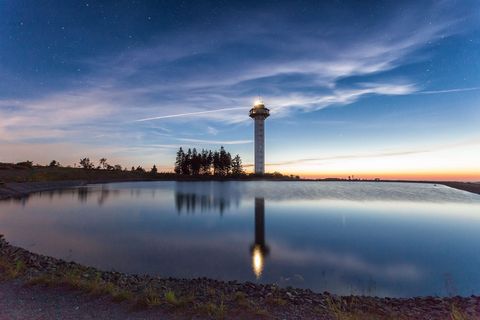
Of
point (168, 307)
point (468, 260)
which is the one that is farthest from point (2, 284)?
point (468, 260)

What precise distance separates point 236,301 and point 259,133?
480 feet

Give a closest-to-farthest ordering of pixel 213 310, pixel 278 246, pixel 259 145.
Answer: pixel 213 310, pixel 278 246, pixel 259 145

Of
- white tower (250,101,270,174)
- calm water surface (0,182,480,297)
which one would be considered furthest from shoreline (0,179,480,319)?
white tower (250,101,270,174)

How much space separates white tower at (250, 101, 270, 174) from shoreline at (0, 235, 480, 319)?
140m

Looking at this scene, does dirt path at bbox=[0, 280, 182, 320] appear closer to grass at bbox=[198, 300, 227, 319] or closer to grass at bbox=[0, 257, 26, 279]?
grass at bbox=[198, 300, 227, 319]

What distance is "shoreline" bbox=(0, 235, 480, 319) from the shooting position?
7.78 m

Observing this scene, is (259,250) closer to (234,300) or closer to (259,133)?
(234,300)

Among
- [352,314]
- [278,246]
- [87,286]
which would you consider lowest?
[278,246]

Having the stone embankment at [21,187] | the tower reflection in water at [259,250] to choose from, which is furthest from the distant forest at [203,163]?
the tower reflection in water at [259,250]

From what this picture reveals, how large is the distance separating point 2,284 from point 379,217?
37030 mm

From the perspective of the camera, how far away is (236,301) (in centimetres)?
850

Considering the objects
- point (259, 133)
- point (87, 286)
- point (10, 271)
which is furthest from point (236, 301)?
point (259, 133)

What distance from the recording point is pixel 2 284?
9.00 m

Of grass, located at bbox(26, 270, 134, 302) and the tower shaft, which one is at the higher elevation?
the tower shaft
